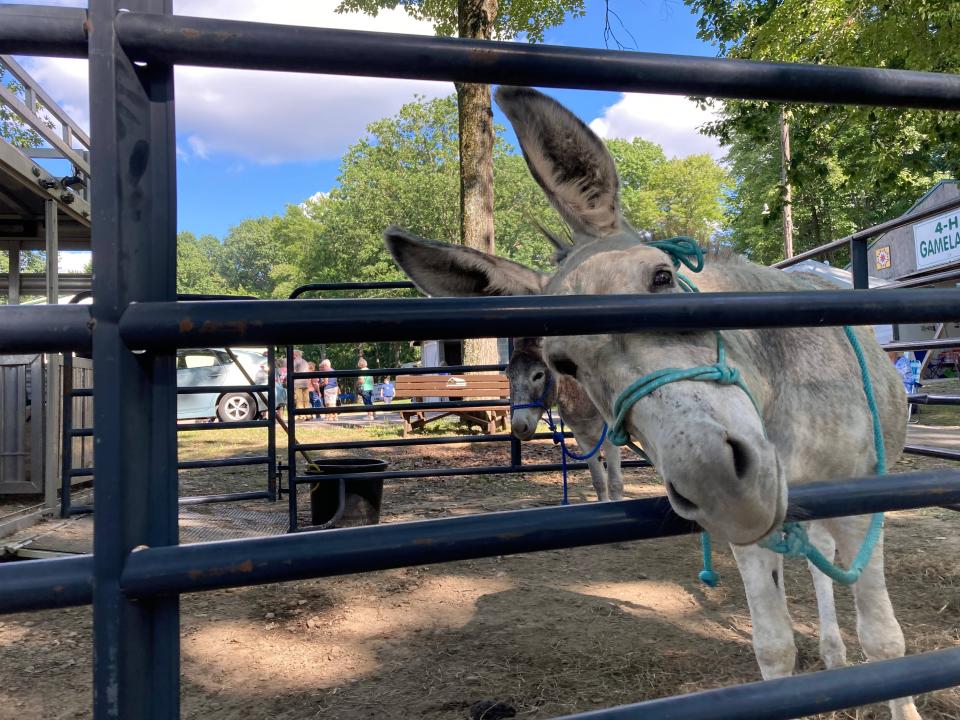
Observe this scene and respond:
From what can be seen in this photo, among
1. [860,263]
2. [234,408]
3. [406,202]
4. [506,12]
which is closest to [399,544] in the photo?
[860,263]

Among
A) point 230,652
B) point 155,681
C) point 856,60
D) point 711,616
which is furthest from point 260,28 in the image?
point 856,60

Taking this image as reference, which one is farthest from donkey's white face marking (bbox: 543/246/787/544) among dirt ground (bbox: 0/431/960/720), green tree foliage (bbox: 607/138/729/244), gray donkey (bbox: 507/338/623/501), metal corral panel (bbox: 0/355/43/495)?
green tree foliage (bbox: 607/138/729/244)

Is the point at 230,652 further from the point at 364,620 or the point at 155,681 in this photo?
the point at 155,681

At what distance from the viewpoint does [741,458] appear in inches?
44.8

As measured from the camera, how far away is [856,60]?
753 centimetres

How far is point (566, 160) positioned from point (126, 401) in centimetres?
126

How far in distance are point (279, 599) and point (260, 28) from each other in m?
3.85

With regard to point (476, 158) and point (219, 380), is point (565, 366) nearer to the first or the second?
point (476, 158)

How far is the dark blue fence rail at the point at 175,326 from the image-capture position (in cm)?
82

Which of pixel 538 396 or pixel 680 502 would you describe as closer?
pixel 680 502

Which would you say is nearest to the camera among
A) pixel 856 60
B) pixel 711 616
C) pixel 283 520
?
pixel 711 616

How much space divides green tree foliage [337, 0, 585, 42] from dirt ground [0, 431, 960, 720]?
1148 cm

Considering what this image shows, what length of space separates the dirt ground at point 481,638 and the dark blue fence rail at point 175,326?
2119 mm

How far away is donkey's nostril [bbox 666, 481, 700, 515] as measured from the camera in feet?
3.61
